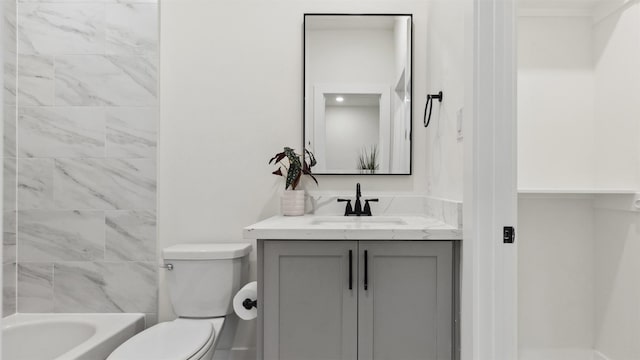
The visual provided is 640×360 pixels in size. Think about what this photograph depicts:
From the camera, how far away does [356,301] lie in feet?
4.97

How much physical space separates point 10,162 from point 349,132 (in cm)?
178

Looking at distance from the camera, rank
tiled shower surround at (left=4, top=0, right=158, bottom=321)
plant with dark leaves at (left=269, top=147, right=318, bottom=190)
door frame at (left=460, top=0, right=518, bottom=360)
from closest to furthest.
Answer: door frame at (left=460, top=0, right=518, bottom=360), plant with dark leaves at (left=269, top=147, right=318, bottom=190), tiled shower surround at (left=4, top=0, right=158, bottom=321)

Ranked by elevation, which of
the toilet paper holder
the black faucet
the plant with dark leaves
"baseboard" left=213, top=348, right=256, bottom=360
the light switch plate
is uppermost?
the light switch plate

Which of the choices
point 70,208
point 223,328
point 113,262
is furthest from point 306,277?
point 70,208

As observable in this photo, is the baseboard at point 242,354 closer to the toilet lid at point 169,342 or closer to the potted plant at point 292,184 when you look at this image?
the toilet lid at point 169,342

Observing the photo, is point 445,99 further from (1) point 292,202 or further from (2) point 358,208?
(1) point 292,202

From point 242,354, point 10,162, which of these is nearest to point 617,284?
point 242,354

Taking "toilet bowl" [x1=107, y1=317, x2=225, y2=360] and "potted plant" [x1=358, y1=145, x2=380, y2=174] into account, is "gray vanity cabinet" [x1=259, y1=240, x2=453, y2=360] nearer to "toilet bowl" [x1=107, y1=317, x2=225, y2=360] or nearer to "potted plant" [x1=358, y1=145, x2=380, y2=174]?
"toilet bowl" [x1=107, y1=317, x2=225, y2=360]

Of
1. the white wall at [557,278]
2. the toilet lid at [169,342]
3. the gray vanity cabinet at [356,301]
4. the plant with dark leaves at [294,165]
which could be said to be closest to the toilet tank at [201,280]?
the toilet lid at [169,342]

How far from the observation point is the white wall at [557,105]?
7.52 ft

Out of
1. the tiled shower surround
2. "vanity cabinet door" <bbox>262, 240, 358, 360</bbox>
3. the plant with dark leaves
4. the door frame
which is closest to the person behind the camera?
the door frame

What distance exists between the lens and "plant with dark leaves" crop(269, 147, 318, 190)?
2.11 meters

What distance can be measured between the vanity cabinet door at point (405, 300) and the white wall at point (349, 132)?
79cm

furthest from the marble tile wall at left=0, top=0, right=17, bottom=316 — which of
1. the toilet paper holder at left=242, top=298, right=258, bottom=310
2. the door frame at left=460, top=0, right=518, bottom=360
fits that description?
the door frame at left=460, top=0, right=518, bottom=360
